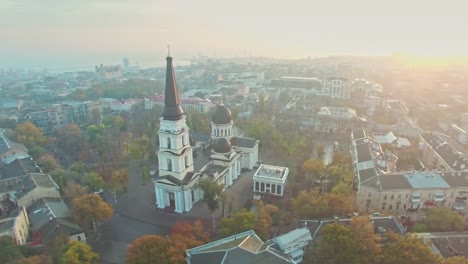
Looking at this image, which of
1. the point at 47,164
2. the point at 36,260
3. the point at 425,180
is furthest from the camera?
the point at 47,164

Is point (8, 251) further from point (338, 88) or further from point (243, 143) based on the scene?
point (338, 88)

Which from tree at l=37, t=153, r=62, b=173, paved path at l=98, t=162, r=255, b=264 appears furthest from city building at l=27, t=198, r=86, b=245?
tree at l=37, t=153, r=62, b=173

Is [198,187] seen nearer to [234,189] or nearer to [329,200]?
[234,189]

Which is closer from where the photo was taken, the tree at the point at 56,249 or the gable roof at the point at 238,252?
the gable roof at the point at 238,252

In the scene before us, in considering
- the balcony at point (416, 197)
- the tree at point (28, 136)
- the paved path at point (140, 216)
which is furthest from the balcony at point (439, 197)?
the tree at point (28, 136)

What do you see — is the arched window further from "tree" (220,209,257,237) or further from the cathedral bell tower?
"tree" (220,209,257,237)

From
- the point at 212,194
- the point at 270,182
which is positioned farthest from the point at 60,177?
the point at 270,182

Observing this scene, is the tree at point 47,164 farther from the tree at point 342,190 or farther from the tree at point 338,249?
the tree at point 338,249

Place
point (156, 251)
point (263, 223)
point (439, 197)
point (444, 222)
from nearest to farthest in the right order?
point (156, 251), point (263, 223), point (444, 222), point (439, 197)
